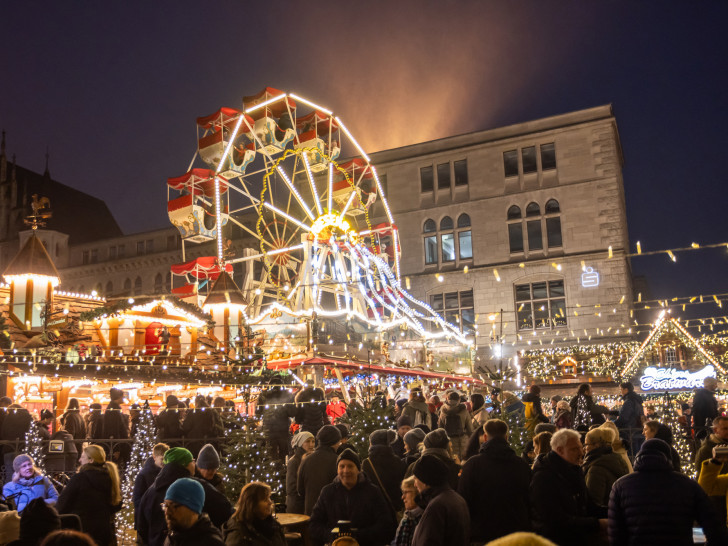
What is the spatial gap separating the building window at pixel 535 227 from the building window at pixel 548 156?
1.66 meters

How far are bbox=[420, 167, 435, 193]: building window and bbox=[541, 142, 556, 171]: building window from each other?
18.5ft

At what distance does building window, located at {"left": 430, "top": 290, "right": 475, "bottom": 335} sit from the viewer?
33438 mm

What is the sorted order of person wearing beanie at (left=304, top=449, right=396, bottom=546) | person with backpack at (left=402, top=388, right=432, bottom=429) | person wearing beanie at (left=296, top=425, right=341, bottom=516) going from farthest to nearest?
person with backpack at (left=402, top=388, right=432, bottom=429) → person wearing beanie at (left=296, top=425, right=341, bottom=516) → person wearing beanie at (left=304, top=449, right=396, bottom=546)

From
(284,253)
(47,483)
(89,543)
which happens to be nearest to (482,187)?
(284,253)

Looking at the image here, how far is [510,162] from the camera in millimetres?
33969

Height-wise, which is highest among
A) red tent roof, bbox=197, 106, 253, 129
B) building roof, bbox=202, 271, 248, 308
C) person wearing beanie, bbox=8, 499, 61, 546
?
red tent roof, bbox=197, 106, 253, 129

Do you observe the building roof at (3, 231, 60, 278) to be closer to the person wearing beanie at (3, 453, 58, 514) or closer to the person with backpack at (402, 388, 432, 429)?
the person wearing beanie at (3, 453, 58, 514)

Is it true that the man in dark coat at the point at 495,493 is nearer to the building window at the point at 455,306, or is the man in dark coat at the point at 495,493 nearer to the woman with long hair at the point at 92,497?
the woman with long hair at the point at 92,497

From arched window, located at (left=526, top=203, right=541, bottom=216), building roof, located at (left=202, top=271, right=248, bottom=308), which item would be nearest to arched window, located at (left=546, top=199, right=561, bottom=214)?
arched window, located at (left=526, top=203, right=541, bottom=216)

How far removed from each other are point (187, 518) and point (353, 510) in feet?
5.74

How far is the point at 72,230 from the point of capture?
5078cm

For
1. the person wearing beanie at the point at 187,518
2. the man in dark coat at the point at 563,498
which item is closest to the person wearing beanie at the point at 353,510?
the man in dark coat at the point at 563,498

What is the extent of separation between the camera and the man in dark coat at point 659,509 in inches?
191

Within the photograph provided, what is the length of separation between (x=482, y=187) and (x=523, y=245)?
3583 mm
